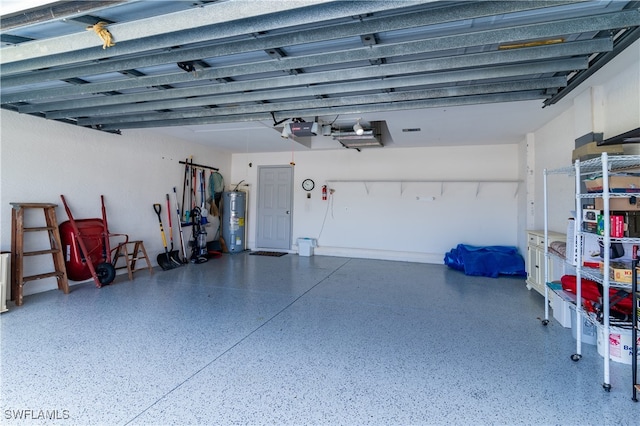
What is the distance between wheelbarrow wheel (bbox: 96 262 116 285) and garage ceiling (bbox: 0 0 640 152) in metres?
2.20

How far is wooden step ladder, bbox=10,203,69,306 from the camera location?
3791 millimetres

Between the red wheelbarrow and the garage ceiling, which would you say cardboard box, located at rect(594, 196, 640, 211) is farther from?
the red wheelbarrow

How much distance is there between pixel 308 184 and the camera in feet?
24.5

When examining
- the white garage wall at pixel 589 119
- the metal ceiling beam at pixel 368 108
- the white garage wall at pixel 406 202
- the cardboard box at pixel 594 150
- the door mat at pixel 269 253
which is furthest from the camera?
the door mat at pixel 269 253

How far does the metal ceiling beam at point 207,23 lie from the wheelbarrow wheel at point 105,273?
309 centimetres

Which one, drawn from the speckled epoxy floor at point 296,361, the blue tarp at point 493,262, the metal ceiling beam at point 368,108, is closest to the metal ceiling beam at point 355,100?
the metal ceiling beam at point 368,108

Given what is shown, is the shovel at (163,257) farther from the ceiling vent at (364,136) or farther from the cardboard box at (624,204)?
the cardboard box at (624,204)

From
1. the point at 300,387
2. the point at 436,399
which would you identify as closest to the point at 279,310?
the point at 300,387

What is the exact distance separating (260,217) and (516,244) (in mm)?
5845

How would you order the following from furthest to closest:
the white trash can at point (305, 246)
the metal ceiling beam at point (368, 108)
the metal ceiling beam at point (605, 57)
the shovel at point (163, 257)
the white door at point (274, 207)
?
the white door at point (274, 207), the white trash can at point (305, 246), the shovel at point (163, 257), the metal ceiling beam at point (368, 108), the metal ceiling beam at point (605, 57)

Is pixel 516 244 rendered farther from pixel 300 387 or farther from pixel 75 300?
pixel 75 300

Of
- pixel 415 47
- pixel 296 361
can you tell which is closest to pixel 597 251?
pixel 415 47

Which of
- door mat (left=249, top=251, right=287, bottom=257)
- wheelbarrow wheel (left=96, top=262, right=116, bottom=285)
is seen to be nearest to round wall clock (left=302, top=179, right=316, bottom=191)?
door mat (left=249, top=251, right=287, bottom=257)

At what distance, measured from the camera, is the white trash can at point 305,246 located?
7.25 m
